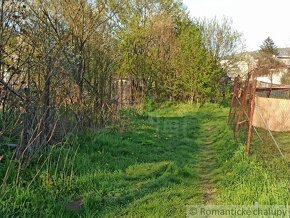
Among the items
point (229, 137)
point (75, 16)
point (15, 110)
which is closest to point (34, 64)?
point (15, 110)

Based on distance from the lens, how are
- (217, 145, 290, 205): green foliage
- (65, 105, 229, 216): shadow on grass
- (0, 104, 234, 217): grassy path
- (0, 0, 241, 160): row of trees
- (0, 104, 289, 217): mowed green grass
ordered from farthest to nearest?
(0, 0, 241, 160): row of trees < (65, 105, 229, 216): shadow on grass < (0, 104, 234, 217): grassy path < (0, 104, 289, 217): mowed green grass < (217, 145, 290, 205): green foliage

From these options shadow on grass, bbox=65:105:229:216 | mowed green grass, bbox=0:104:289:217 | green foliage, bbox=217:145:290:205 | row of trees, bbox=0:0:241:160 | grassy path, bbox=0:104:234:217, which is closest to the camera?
green foliage, bbox=217:145:290:205

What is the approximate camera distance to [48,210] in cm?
456

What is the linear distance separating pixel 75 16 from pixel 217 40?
693 inches

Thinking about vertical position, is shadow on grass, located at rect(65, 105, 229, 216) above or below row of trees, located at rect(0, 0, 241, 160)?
below

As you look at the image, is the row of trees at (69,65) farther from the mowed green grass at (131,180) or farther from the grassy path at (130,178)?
the grassy path at (130,178)

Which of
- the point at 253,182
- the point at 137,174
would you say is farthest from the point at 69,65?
the point at 253,182

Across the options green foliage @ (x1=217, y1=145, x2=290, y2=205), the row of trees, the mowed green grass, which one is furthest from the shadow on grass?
the row of trees

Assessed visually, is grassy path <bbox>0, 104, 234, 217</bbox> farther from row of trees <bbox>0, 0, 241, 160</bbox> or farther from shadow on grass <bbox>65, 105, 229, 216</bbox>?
row of trees <bbox>0, 0, 241, 160</bbox>

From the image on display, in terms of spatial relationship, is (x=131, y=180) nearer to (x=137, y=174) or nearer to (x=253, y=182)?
(x=137, y=174)

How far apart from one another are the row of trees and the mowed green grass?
626mm

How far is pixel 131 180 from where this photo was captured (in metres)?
6.26

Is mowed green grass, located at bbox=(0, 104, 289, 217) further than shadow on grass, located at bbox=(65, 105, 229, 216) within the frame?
No

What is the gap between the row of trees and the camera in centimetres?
591
